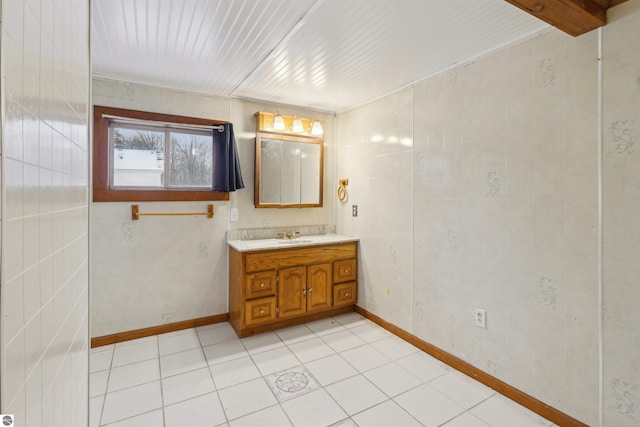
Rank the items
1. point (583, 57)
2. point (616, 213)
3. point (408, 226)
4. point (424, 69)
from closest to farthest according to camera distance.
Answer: point (616, 213) < point (583, 57) < point (424, 69) < point (408, 226)

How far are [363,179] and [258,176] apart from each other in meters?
1.10

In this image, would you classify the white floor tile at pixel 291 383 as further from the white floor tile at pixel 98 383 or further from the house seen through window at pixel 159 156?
the house seen through window at pixel 159 156

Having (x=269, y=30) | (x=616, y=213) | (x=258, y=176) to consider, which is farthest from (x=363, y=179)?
(x=616, y=213)

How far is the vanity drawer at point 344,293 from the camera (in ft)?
10.4

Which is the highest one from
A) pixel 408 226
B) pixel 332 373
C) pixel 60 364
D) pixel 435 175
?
pixel 435 175

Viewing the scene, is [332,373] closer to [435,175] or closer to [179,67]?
[435,175]

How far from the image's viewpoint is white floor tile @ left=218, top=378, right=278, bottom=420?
5.97 feet

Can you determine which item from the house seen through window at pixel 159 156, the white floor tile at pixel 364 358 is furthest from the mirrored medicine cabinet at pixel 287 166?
the white floor tile at pixel 364 358

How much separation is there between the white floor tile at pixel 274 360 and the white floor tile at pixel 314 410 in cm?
37

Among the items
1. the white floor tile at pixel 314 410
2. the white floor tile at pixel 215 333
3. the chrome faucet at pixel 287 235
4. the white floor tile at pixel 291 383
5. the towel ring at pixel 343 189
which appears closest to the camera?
the white floor tile at pixel 314 410

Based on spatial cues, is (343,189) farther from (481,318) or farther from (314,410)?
(314,410)

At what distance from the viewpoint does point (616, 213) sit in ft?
4.94

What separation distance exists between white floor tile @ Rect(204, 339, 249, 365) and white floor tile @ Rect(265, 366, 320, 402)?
16.5 inches

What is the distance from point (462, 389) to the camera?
2.03m
